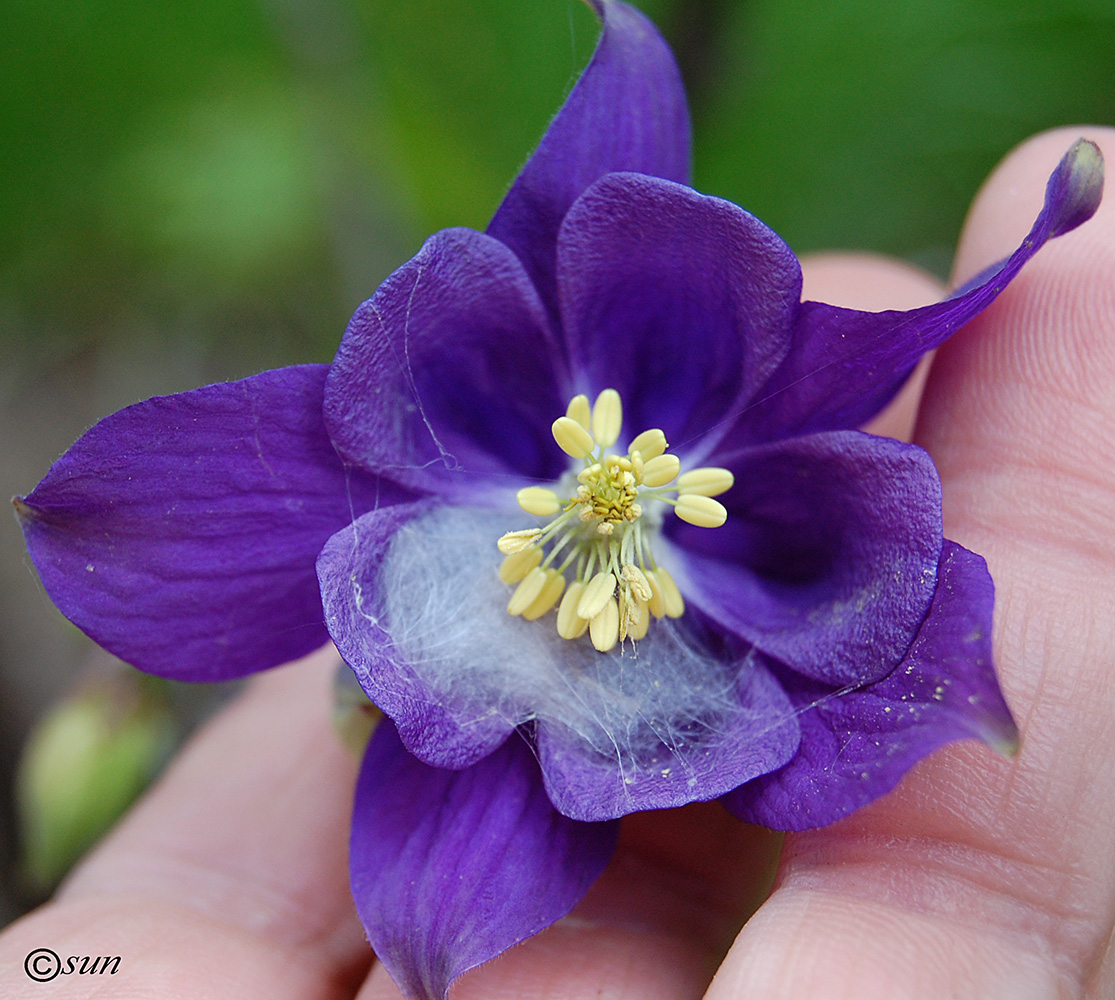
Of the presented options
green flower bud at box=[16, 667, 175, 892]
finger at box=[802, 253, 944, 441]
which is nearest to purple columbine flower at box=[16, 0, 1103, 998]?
finger at box=[802, 253, 944, 441]

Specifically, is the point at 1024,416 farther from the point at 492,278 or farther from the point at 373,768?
the point at 373,768

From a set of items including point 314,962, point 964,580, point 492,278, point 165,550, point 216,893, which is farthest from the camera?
point 216,893

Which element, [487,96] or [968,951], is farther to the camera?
[487,96]

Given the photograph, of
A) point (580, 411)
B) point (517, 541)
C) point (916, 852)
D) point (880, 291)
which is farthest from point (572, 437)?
point (880, 291)

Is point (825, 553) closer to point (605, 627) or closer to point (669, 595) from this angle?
point (669, 595)

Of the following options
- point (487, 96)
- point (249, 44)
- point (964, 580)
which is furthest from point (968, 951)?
point (249, 44)

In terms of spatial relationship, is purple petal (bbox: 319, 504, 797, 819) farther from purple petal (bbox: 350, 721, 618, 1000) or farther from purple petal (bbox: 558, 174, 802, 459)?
purple petal (bbox: 558, 174, 802, 459)

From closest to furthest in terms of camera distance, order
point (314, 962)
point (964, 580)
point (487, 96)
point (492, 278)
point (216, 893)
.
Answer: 1. point (964, 580)
2. point (492, 278)
3. point (314, 962)
4. point (216, 893)
5. point (487, 96)
